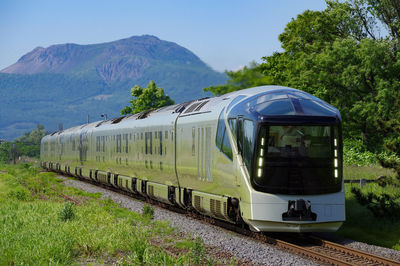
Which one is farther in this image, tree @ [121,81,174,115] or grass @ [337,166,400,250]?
tree @ [121,81,174,115]

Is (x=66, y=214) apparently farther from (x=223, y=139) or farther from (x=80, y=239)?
(x=223, y=139)

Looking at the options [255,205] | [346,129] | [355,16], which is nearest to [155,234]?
[255,205]

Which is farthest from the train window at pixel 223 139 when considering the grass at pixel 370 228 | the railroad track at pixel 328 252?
the grass at pixel 370 228

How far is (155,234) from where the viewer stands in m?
12.1

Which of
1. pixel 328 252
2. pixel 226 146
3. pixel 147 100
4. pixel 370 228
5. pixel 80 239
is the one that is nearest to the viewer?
pixel 328 252

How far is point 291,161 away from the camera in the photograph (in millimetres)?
10898

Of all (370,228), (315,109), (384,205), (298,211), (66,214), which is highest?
(315,109)

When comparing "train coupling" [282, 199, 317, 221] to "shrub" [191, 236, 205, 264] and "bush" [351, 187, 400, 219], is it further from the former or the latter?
"bush" [351, 187, 400, 219]

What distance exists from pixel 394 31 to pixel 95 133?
70.1ft

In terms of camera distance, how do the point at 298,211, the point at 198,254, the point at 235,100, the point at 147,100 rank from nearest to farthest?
the point at 198,254 < the point at 298,211 < the point at 235,100 < the point at 147,100

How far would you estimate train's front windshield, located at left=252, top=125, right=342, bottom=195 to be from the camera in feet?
35.6

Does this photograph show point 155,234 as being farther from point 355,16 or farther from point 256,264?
point 355,16

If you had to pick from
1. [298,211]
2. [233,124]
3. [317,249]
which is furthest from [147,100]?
[317,249]

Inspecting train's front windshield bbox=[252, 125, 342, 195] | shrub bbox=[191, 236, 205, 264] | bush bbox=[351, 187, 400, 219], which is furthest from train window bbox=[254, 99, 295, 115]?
bush bbox=[351, 187, 400, 219]
